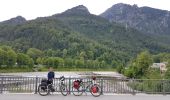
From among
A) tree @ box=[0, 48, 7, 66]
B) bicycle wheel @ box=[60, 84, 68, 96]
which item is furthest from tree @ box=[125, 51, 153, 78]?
bicycle wheel @ box=[60, 84, 68, 96]

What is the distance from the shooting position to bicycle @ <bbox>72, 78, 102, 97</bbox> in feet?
65.7

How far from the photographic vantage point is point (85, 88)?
67.3ft

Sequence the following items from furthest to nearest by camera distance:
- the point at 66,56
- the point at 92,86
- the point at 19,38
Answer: the point at 19,38
the point at 66,56
the point at 92,86

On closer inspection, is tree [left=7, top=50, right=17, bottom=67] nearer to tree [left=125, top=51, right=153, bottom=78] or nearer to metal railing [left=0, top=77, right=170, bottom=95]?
tree [left=125, top=51, right=153, bottom=78]

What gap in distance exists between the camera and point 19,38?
17100 cm

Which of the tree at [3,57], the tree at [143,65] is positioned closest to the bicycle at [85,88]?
the tree at [143,65]

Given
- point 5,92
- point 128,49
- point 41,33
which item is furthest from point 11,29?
point 5,92

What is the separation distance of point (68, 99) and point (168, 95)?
586 centimetres

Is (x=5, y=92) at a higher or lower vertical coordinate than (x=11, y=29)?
lower

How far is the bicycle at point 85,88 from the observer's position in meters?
20.0

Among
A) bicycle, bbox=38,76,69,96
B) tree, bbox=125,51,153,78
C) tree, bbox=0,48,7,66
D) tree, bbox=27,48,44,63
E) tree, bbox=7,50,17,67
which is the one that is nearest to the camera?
bicycle, bbox=38,76,69,96

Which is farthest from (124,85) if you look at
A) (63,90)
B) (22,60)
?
(22,60)

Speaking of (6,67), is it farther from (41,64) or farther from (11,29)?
(11,29)

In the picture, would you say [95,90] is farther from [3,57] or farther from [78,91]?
[3,57]
